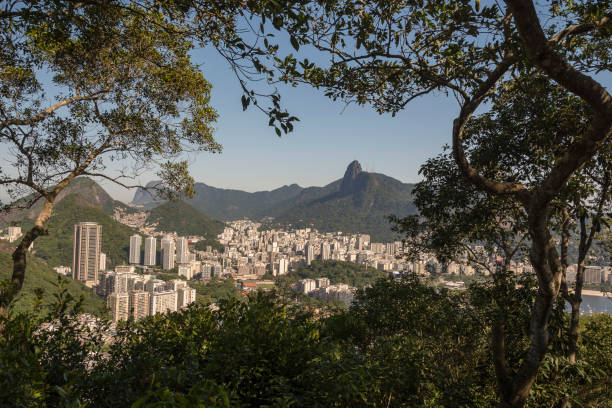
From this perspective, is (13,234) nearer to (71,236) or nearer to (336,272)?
(71,236)

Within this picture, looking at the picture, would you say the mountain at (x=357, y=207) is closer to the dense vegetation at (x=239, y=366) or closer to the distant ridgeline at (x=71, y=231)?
the distant ridgeline at (x=71, y=231)

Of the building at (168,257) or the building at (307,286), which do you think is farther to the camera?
the building at (168,257)

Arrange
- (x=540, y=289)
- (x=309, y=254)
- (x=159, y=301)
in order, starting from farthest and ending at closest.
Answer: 1. (x=309, y=254)
2. (x=159, y=301)
3. (x=540, y=289)

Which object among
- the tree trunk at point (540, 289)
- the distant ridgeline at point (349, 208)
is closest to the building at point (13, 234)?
the tree trunk at point (540, 289)

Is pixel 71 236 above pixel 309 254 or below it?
above

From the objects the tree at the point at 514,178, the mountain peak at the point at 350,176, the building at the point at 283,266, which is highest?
the mountain peak at the point at 350,176

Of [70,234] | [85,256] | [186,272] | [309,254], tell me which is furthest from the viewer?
[309,254]

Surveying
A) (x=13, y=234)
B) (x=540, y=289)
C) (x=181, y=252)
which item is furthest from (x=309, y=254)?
(x=540, y=289)
